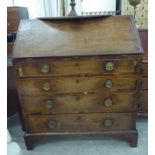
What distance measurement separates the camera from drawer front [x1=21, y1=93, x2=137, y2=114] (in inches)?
63.9

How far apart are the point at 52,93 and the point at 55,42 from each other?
37 centimetres

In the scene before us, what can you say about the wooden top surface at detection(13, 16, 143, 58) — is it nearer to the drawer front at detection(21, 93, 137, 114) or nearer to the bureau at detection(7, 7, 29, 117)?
the drawer front at detection(21, 93, 137, 114)

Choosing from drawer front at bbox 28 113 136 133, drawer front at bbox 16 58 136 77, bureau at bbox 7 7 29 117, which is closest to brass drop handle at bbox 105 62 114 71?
drawer front at bbox 16 58 136 77

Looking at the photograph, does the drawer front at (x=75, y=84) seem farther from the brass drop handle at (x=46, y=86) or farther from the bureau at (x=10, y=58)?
the bureau at (x=10, y=58)

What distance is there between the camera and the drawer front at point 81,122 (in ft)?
5.55

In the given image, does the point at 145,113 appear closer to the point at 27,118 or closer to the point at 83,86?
the point at 83,86

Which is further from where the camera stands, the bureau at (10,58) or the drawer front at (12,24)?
the drawer front at (12,24)

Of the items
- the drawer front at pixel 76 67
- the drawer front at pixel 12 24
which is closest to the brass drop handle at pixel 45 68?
the drawer front at pixel 76 67

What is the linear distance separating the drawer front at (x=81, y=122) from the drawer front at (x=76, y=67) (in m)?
0.36

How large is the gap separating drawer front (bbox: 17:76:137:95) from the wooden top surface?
188 mm

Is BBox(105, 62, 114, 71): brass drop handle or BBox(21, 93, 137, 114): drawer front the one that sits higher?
BBox(105, 62, 114, 71): brass drop handle

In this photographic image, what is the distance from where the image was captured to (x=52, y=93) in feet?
5.32

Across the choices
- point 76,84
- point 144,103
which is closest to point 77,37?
point 76,84
